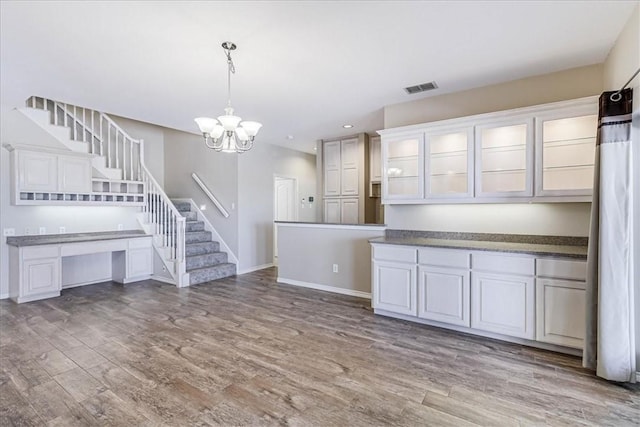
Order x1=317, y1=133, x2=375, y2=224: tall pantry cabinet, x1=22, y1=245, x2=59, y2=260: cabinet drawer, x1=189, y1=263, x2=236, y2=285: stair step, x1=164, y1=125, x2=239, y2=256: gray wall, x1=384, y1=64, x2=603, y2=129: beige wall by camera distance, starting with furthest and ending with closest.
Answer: x1=164, y1=125, x2=239, y2=256: gray wall < x1=317, y1=133, x2=375, y2=224: tall pantry cabinet < x1=189, y1=263, x2=236, y2=285: stair step < x1=22, y1=245, x2=59, y2=260: cabinet drawer < x1=384, y1=64, x2=603, y2=129: beige wall

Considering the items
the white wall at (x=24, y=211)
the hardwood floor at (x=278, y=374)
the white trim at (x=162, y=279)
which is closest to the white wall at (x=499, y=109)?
the hardwood floor at (x=278, y=374)

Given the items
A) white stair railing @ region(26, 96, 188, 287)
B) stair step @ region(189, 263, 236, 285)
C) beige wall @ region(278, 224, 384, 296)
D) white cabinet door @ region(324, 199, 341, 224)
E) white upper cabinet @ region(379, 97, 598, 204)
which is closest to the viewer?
white upper cabinet @ region(379, 97, 598, 204)

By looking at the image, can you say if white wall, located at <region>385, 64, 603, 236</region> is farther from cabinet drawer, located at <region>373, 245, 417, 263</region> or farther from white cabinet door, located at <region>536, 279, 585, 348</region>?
white cabinet door, located at <region>536, 279, 585, 348</region>

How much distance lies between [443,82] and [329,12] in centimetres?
183

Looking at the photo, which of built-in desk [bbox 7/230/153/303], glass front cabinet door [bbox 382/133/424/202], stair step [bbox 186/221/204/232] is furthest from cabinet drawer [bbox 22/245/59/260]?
glass front cabinet door [bbox 382/133/424/202]

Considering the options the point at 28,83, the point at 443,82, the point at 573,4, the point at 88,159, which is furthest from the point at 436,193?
the point at 88,159

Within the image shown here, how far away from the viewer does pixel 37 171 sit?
449cm

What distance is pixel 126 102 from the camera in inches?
163

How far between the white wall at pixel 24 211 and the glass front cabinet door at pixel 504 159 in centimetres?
600

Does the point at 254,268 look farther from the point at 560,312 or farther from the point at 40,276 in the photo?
the point at 560,312

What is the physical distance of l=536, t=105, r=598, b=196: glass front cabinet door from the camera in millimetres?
2951

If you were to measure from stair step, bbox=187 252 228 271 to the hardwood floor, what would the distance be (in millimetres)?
1743

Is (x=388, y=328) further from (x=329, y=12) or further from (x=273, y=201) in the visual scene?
(x=273, y=201)

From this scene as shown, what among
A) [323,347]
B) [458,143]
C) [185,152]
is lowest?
[323,347]
